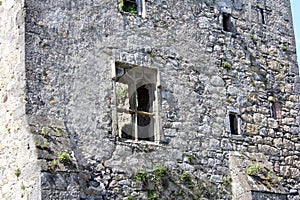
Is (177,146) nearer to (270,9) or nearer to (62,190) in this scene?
(62,190)

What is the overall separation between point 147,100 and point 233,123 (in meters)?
1.68

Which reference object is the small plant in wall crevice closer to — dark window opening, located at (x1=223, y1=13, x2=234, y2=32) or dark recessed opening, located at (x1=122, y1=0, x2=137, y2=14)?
dark recessed opening, located at (x1=122, y1=0, x2=137, y2=14)

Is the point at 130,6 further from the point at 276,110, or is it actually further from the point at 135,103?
the point at 276,110

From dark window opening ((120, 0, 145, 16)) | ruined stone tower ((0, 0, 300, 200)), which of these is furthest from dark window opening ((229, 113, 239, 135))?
dark window opening ((120, 0, 145, 16))

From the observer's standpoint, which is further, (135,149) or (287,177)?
(287,177)

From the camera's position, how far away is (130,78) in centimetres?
1130

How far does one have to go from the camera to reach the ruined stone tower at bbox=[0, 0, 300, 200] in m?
10.1

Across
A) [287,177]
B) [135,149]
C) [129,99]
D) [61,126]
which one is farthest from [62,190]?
[287,177]

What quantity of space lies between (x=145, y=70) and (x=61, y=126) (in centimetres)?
205

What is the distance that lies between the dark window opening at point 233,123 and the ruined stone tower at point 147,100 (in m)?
0.02

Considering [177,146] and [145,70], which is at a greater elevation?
[145,70]

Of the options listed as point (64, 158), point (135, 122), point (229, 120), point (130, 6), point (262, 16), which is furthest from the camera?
point (262, 16)

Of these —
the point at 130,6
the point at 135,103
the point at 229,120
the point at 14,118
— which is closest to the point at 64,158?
the point at 14,118

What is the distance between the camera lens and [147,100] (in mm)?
11789
